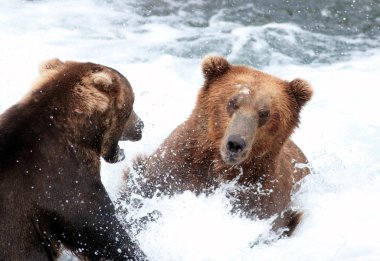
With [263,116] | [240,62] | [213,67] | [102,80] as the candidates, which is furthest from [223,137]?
[240,62]

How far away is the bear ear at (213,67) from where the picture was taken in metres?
6.14

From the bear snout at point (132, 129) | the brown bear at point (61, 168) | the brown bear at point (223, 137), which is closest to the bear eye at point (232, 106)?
the brown bear at point (223, 137)

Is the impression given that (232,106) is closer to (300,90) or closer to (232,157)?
(232,157)

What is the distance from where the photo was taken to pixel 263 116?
5848 mm

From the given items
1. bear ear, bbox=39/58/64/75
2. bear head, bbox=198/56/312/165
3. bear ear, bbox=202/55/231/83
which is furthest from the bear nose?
bear ear, bbox=39/58/64/75

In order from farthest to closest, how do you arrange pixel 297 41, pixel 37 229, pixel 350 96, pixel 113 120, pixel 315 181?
pixel 297 41 < pixel 350 96 < pixel 315 181 < pixel 113 120 < pixel 37 229

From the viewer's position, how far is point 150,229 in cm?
586

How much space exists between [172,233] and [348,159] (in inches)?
123

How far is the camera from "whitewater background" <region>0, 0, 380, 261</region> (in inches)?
233

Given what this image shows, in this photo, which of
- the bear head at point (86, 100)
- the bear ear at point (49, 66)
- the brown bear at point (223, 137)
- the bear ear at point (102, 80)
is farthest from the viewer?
the brown bear at point (223, 137)

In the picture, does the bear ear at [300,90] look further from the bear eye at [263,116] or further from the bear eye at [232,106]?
→ the bear eye at [232,106]

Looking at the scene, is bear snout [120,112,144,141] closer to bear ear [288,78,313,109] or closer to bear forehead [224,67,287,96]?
bear forehead [224,67,287,96]

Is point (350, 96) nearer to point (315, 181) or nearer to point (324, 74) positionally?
point (324, 74)

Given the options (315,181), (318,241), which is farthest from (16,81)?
(318,241)
